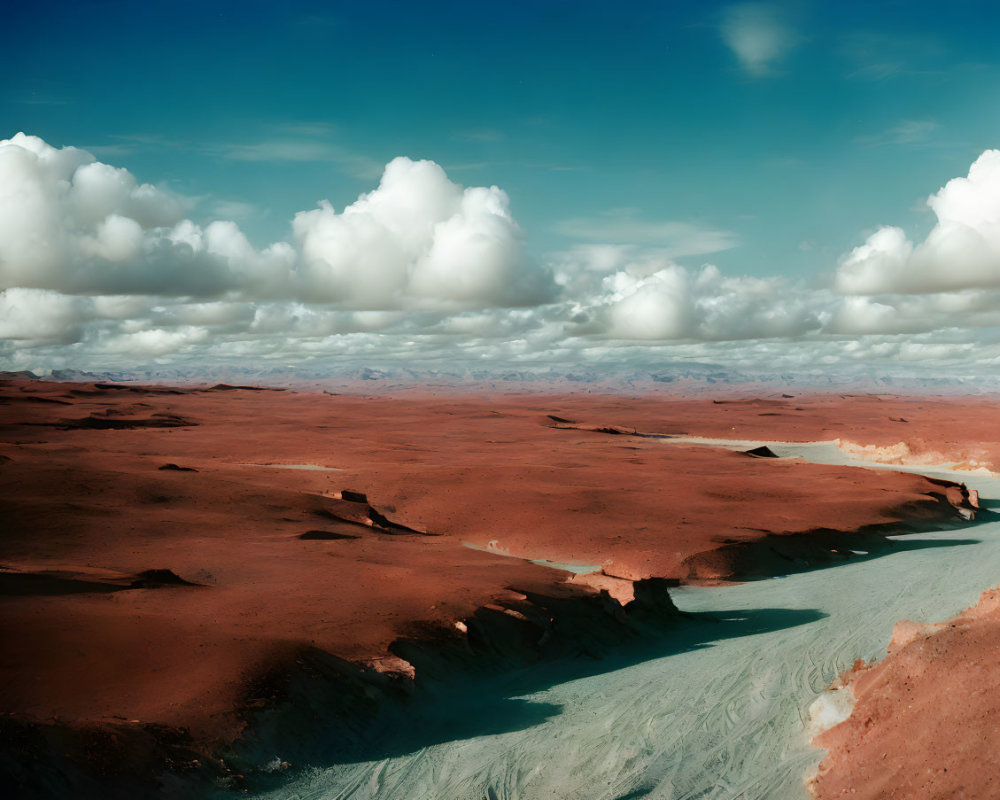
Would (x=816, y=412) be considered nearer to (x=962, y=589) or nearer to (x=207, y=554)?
(x=962, y=589)

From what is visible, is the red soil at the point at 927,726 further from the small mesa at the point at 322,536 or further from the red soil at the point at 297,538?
the small mesa at the point at 322,536

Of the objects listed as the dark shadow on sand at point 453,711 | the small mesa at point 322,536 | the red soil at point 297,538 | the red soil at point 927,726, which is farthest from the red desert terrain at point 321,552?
the red soil at point 927,726

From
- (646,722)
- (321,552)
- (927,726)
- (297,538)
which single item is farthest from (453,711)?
(297,538)

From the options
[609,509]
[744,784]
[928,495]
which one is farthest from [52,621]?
[928,495]

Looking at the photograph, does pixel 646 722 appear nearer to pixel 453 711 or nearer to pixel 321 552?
pixel 453 711

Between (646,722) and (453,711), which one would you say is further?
(453,711)

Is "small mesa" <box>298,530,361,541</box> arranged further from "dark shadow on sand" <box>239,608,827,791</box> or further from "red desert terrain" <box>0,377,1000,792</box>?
"dark shadow on sand" <box>239,608,827,791</box>
